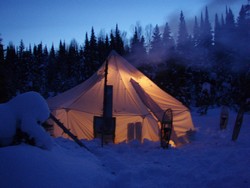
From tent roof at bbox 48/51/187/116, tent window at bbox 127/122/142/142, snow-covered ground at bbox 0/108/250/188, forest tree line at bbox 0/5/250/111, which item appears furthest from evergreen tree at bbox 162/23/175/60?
snow-covered ground at bbox 0/108/250/188

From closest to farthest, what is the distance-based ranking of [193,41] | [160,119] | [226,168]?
[226,168] < [160,119] < [193,41]

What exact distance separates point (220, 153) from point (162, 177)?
11.0 ft

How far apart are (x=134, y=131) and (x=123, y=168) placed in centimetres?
439

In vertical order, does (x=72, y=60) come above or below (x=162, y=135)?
above

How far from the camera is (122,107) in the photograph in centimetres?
1135

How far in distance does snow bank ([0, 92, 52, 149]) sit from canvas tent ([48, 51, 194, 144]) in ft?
18.4

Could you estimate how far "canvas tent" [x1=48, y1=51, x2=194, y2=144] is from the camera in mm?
10977

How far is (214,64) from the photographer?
37250 millimetres

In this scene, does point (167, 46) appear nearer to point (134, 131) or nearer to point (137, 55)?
point (137, 55)

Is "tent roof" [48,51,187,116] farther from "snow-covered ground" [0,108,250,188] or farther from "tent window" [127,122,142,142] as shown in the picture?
"snow-covered ground" [0,108,250,188]

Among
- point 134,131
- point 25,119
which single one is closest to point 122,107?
point 134,131

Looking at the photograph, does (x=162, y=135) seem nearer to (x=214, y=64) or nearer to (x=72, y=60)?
(x=214, y=64)

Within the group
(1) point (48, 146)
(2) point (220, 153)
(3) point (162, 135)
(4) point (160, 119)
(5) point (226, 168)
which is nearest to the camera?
(1) point (48, 146)

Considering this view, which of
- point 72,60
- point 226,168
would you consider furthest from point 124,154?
point 72,60
